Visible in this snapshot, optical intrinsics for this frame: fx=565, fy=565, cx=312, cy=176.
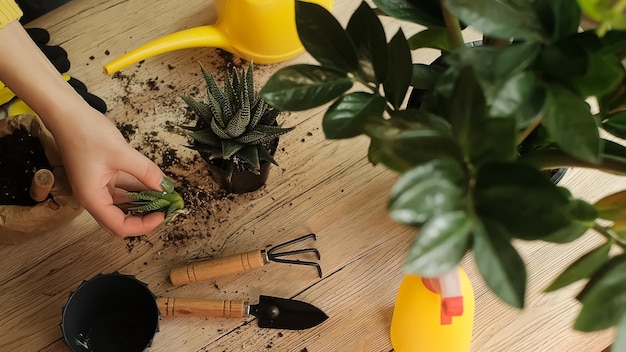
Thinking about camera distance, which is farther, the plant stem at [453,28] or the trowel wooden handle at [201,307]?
the trowel wooden handle at [201,307]

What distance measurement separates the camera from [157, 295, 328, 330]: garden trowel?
77 cm

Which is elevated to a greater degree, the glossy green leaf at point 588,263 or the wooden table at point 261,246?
the glossy green leaf at point 588,263

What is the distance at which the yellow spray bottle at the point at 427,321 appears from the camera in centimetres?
70

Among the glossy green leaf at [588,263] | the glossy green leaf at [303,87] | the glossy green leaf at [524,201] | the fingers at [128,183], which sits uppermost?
the glossy green leaf at [524,201]

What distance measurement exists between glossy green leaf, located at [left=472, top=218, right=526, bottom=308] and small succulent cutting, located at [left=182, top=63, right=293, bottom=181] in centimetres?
45

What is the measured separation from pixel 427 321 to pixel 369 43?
14.7 inches

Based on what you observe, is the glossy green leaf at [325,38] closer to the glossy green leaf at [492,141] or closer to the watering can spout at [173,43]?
the glossy green leaf at [492,141]

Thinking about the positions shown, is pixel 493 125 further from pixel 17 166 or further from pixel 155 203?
pixel 17 166

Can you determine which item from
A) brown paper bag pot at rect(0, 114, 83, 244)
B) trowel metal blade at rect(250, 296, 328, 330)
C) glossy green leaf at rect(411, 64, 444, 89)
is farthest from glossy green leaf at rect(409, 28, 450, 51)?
brown paper bag pot at rect(0, 114, 83, 244)

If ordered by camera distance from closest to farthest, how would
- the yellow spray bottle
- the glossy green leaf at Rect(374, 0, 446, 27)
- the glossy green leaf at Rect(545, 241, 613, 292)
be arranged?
the glossy green leaf at Rect(545, 241, 613, 292) < the glossy green leaf at Rect(374, 0, 446, 27) < the yellow spray bottle

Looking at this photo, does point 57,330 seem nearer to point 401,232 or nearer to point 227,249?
point 227,249

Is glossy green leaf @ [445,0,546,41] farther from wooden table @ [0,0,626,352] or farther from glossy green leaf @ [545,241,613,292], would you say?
wooden table @ [0,0,626,352]

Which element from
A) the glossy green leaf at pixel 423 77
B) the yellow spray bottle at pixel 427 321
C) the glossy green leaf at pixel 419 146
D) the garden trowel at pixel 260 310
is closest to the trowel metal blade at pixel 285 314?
the garden trowel at pixel 260 310

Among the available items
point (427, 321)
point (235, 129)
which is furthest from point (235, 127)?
point (427, 321)
